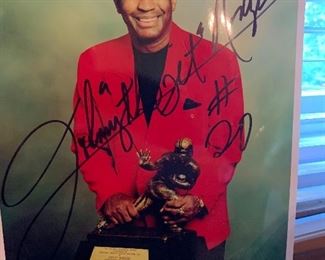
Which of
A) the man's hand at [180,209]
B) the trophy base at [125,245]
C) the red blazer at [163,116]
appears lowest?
the trophy base at [125,245]

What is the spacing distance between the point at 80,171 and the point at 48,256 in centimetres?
12

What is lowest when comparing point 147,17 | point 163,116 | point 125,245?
point 125,245

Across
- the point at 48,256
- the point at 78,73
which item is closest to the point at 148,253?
the point at 48,256

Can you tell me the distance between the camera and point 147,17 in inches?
21.5

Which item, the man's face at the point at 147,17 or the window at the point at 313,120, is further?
the window at the point at 313,120

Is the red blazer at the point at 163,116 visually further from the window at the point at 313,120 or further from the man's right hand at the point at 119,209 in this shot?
the window at the point at 313,120

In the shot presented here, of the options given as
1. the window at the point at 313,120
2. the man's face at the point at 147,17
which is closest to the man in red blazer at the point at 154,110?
the man's face at the point at 147,17

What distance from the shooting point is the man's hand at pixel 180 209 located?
58 cm

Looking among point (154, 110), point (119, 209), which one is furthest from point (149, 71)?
point (119, 209)

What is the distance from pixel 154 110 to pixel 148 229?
154mm

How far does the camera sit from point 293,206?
65 cm

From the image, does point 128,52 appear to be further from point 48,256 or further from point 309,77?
point 309,77
